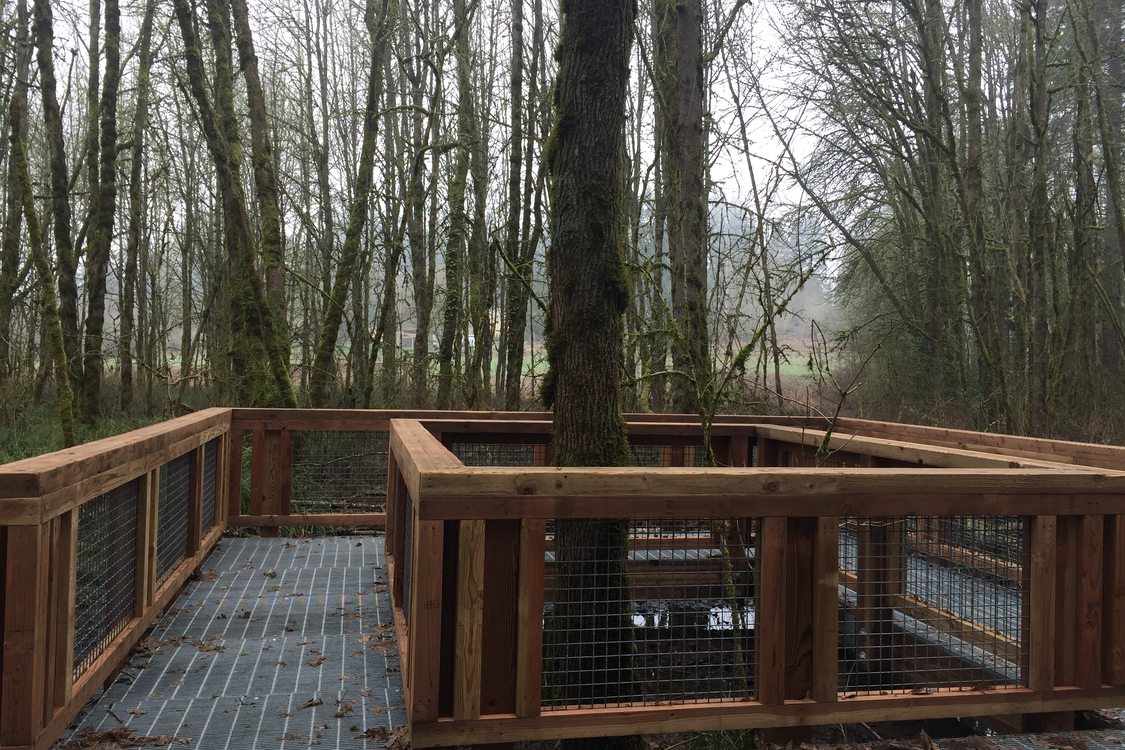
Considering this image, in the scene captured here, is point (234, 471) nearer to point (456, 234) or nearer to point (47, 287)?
point (47, 287)

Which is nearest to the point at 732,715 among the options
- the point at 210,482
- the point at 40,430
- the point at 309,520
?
the point at 210,482

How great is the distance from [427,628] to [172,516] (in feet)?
8.68

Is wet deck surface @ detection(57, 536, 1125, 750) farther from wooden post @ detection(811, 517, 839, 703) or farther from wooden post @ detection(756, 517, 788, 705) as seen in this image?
wooden post @ detection(756, 517, 788, 705)

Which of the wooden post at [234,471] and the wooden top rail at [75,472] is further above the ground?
the wooden top rail at [75,472]

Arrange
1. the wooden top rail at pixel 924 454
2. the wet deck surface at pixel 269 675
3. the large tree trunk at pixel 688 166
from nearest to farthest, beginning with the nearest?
1. the wet deck surface at pixel 269 675
2. the wooden top rail at pixel 924 454
3. the large tree trunk at pixel 688 166

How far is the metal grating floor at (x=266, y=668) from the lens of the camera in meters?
3.07

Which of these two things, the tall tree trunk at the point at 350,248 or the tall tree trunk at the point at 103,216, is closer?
the tall tree trunk at the point at 350,248

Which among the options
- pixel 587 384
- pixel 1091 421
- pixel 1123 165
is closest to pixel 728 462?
pixel 587 384

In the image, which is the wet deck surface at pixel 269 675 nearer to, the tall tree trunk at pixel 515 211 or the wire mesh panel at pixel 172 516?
the wire mesh panel at pixel 172 516

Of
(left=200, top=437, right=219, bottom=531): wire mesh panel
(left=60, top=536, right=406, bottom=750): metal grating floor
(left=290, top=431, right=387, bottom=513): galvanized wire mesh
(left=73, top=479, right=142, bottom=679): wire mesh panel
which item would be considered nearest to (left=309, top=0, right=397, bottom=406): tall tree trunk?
(left=290, top=431, right=387, bottom=513): galvanized wire mesh

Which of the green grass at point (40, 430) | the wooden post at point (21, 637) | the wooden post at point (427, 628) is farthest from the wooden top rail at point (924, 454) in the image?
the green grass at point (40, 430)

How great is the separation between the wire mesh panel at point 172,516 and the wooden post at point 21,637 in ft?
5.18

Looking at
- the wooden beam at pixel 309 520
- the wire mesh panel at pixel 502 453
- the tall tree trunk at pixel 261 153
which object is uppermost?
the tall tree trunk at pixel 261 153

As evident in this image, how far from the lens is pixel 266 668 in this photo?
374 cm
